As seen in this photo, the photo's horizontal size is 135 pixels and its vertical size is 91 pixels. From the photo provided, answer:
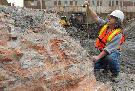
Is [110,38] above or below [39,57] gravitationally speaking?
above

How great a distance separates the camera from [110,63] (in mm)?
9180

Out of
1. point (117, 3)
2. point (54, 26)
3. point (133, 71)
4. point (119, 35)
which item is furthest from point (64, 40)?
point (117, 3)

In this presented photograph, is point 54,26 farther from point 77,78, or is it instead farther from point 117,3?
point 117,3

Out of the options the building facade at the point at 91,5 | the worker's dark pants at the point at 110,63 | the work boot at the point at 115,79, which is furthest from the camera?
the building facade at the point at 91,5

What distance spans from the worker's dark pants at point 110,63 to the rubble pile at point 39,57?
768 mm

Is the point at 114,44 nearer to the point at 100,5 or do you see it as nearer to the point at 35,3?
the point at 100,5

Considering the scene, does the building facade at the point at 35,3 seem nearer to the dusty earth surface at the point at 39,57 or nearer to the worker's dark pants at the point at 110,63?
the worker's dark pants at the point at 110,63

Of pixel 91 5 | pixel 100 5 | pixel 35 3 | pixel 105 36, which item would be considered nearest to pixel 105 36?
pixel 105 36

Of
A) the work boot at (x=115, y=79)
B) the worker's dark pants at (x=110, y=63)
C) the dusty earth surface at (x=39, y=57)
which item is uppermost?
the dusty earth surface at (x=39, y=57)

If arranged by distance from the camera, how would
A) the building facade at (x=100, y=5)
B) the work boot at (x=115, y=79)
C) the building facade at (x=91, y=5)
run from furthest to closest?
the building facade at (x=91, y=5)
the building facade at (x=100, y=5)
the work boot at (x=115, y=79)

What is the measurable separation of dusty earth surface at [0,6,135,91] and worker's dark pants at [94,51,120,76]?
611mm

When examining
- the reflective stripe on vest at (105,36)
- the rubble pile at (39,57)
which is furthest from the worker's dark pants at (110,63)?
the rubble pile at (39,57)

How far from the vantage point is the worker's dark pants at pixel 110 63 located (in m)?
9.02

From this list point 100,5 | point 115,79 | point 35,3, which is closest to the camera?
point 115,79
